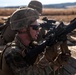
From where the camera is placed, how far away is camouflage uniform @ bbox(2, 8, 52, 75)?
3.62 metres

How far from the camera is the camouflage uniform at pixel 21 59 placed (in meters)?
3.62

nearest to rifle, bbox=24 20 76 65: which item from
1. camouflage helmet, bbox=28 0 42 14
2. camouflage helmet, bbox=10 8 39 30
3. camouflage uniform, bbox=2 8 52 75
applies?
camouflage uniform, bbox=2 8 52 75

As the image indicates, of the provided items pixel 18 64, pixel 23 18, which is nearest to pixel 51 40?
pixel 23 18

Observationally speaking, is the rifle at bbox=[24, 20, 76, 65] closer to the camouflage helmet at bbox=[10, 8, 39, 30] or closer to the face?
the face

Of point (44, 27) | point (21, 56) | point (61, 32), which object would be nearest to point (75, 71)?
point (44, 27)

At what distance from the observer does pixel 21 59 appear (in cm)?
367

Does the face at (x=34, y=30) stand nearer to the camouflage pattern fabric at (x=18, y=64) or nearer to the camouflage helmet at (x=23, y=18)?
the camouflage helmet at (x=23, y=18)

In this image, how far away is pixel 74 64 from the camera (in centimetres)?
871

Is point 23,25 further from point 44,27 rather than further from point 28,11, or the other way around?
point 44,27

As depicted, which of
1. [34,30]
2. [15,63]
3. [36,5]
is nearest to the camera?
[15,63]

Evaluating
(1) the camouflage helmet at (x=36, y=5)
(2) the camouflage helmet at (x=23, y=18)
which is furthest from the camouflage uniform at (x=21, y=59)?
(1) the camouflage helmet at (x=36, y=5)

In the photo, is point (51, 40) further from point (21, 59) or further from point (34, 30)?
point (21, 59)

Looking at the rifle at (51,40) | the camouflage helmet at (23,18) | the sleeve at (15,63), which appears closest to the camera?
the sleeve at (15,63)

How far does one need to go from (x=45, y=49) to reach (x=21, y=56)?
0.39 metres
